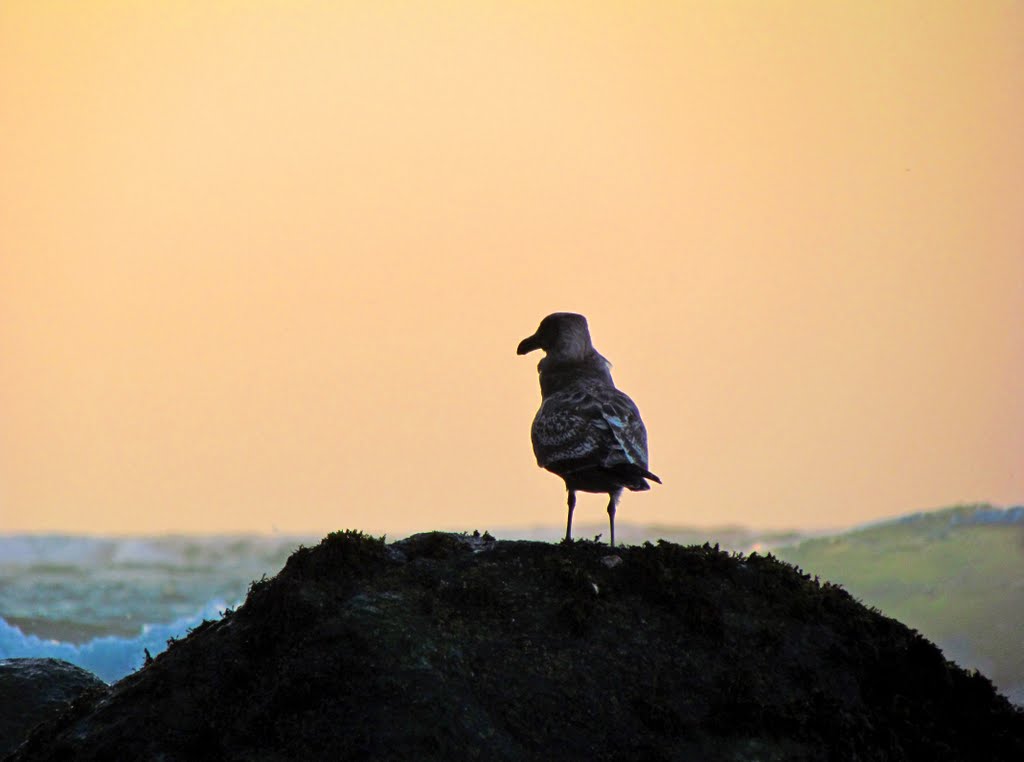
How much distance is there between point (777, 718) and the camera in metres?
10.2

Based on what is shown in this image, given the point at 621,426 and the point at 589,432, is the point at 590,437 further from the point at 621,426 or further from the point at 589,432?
the point at 621,426

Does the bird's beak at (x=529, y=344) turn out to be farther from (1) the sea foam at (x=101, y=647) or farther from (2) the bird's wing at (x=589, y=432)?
(1) the sea foam at (x=101, y=647)

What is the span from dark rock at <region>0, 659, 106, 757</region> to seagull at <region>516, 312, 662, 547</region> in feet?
18.0

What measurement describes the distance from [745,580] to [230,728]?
451 centimetres

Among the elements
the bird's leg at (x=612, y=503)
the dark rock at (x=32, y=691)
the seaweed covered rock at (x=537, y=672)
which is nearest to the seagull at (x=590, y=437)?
the bird's leg at (x=612, y=503)

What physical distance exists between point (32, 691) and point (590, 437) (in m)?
6.52

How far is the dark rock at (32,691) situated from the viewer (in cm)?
1363

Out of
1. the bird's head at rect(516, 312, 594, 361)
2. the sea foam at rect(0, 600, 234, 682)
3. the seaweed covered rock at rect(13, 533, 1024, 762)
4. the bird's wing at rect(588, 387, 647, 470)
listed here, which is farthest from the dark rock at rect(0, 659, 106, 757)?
the sea foam at rect(0, 600, 234, 682)

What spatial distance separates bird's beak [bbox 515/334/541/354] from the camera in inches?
691

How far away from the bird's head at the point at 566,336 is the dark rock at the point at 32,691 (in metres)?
6.77

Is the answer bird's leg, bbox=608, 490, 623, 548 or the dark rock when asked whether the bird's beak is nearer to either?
bird's leg, bbox=608, 490, 623, 548

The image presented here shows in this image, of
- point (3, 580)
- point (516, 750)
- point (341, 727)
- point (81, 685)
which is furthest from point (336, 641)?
point (3, 580)

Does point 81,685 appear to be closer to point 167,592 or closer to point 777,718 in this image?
point 777,718

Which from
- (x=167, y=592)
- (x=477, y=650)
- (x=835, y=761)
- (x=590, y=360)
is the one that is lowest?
(x=835, y=761)
